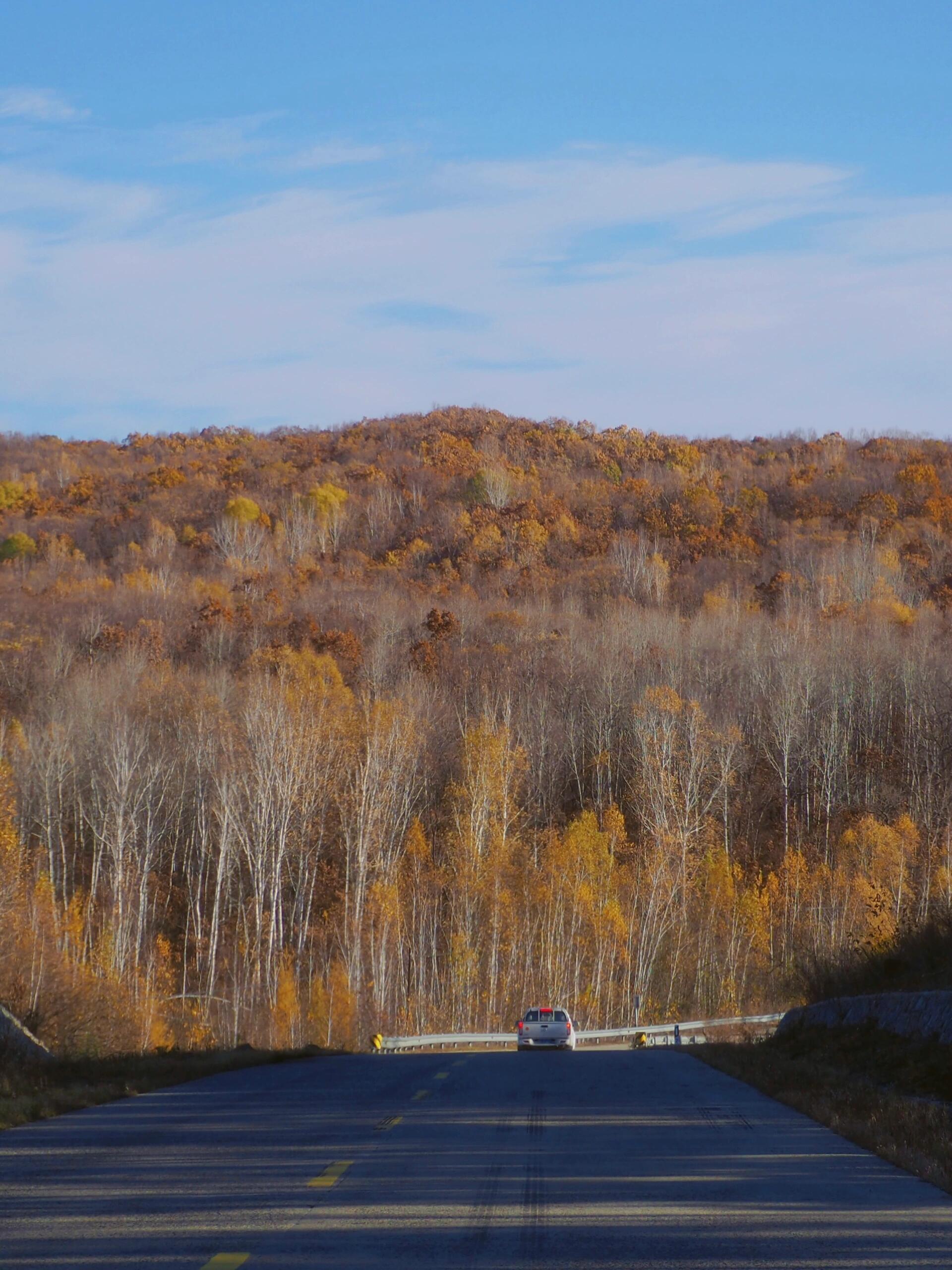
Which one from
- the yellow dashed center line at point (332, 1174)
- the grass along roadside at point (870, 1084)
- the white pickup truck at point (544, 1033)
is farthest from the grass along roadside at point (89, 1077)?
the white pickup truck at point (544, 1033)

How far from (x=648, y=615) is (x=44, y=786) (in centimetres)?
3967

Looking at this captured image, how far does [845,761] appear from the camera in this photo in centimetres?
7338

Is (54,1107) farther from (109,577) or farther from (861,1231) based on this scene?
(109,577)

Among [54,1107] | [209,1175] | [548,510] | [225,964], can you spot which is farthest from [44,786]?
[548,510]

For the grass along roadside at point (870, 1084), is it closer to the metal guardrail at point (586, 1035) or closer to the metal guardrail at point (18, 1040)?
the metal guardrail at point (18, 1040)

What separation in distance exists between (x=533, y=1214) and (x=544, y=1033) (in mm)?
23386

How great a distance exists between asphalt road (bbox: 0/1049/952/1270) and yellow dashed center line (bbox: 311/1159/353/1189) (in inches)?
1.3

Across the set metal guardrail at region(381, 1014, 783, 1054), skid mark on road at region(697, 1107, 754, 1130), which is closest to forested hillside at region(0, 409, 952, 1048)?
metal guardrail at region(381, 1014, 783, 1054)

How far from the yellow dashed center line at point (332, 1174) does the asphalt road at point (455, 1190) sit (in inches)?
1.3

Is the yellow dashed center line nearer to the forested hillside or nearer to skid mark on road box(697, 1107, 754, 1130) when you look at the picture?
skid mark on road box(697, 1107, 754, 1130)

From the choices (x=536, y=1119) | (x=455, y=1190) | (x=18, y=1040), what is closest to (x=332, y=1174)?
(x=455, y=1190)

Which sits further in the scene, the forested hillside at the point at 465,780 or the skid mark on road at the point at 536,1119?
the forested hillside at the point at 465,780

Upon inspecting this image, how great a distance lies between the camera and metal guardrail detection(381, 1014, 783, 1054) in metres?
32.4

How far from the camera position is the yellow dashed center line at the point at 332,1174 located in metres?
7.99
